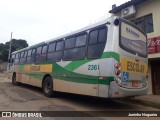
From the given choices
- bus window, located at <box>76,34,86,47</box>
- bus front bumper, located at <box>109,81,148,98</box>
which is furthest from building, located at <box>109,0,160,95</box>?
bus window, located at <box>76,34,86,47</box>

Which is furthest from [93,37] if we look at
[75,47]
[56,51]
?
[56,51]

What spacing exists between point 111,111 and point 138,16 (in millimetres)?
7188

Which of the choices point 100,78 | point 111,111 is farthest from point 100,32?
point 111,111

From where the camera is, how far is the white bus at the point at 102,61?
6.43 meters

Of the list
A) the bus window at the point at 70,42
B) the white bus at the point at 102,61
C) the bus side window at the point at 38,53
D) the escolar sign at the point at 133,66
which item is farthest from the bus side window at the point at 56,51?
the escolar sign at the point at 133,66

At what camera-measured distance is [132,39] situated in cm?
737

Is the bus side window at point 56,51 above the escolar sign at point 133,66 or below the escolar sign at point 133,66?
above

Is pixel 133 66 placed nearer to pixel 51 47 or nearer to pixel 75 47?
pixel 75 47

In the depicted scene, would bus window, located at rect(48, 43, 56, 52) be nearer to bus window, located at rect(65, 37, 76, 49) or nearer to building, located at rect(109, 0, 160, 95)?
→ bus window, located at rect(65, 37, 76, 49)

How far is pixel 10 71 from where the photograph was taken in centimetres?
1670

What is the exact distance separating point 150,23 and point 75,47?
5.51 m

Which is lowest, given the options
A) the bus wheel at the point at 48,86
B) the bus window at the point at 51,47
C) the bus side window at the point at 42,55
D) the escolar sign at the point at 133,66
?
the bus wheel at the point at 48,86

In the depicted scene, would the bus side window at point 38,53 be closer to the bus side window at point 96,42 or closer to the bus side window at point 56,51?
the bus side window at point 56,51

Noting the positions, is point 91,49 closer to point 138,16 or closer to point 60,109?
point 60,109
